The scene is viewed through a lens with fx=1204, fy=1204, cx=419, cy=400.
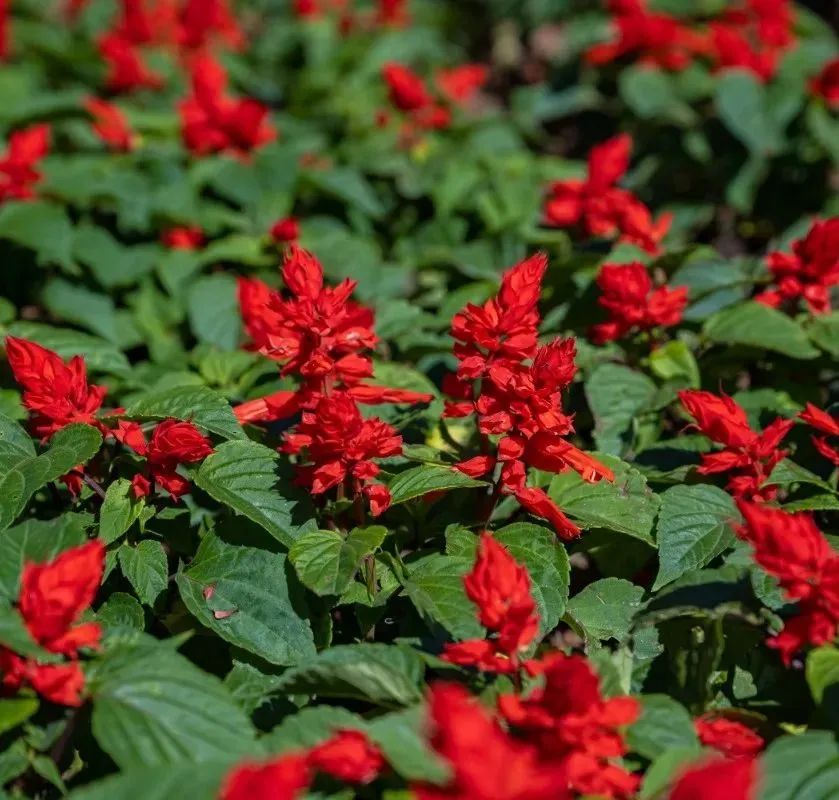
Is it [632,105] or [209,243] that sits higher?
[632,105]

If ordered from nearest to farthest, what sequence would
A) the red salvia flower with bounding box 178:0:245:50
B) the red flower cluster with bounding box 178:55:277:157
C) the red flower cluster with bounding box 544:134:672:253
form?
the red flower cluster with bounding box 544:134:672:253
the red flower cluster with bounding box 178:55:277:157
the red salvia flower with bounding box 178:0:245:50

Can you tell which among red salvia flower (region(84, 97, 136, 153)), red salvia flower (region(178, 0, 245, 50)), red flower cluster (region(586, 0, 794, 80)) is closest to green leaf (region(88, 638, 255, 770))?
red salvia flower (region(84, 97, 136, 153))

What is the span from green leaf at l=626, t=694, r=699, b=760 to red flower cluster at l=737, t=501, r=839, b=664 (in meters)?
0.24

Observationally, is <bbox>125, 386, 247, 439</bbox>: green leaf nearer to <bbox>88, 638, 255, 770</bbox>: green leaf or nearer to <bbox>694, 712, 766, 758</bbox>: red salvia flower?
<bbox>88, 638, 255, 770</bbox>: green leaf

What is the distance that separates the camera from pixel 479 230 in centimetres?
418

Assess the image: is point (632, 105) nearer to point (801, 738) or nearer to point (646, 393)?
point (646, 393)

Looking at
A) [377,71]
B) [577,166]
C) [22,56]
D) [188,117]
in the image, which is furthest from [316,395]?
[22,56]

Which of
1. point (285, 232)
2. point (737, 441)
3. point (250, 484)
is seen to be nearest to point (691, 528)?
point (737, 441)

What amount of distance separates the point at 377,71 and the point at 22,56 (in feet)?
5.45

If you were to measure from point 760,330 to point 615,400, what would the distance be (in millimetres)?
375

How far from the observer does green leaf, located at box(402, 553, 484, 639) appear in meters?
2.03

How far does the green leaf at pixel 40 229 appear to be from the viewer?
3451mm

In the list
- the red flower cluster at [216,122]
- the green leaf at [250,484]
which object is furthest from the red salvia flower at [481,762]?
the red flower cluster at [216,122]

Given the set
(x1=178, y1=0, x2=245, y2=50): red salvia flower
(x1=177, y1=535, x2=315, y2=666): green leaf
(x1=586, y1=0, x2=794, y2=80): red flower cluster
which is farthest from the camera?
(x1=178, y1=0, x2=245, y2=50): red salvia flower
